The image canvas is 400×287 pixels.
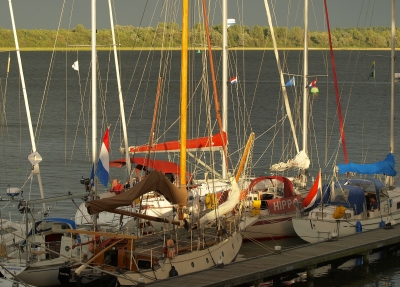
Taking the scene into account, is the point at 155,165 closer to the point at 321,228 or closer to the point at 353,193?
the point at 321,228

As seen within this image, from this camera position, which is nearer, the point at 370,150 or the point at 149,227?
the point at 149,227

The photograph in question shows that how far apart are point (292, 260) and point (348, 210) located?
212 inches

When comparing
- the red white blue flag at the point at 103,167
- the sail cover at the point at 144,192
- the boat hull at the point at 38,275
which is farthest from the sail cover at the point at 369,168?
the boat hull at the point at 38,275

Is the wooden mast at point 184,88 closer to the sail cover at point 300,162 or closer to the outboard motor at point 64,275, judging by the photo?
the outboard motor at point 64,275

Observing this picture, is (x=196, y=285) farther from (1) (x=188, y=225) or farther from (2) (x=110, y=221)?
(2) (x=110, y=221)

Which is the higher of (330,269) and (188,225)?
(188,225)

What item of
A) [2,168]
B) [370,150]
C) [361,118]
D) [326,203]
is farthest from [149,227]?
[361,118]

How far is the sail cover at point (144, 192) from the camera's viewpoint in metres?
22.1

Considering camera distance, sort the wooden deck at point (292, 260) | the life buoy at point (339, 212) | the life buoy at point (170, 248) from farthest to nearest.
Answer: the life buoy at point (339, 212) → the wooden deck at point (292, 260) → the life buoy at point (170, 248)

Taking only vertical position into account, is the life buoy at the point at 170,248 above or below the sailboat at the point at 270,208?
above

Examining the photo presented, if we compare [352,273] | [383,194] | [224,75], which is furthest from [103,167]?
[383,194]

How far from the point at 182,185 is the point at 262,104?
204ft

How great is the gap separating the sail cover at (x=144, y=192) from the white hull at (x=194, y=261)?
145cm

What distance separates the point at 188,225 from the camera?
24.4m
